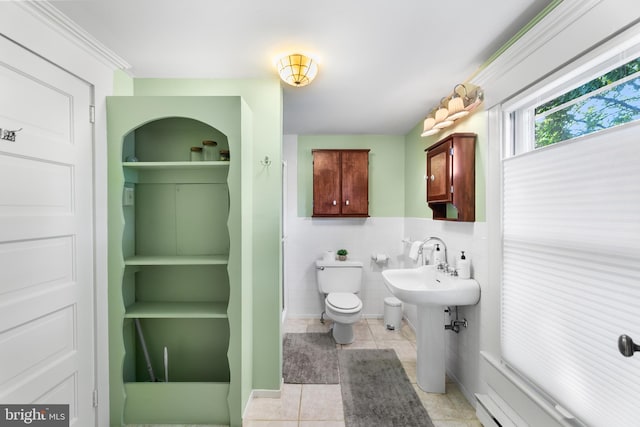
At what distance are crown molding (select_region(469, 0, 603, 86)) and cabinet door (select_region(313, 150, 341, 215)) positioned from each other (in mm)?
1876

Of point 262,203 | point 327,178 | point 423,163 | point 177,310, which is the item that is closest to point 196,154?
point 262,203

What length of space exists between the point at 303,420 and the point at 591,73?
2459 mm

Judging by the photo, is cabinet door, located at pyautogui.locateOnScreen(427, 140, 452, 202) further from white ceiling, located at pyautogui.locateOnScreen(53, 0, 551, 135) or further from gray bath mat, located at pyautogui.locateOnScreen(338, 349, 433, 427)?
gray bath mat, located at pyautogui.locateOnScreen(338, 349, 433, 427)

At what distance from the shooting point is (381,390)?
2.20 metres

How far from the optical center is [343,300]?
2963 mm

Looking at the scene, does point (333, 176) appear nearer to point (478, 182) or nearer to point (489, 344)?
point (478, 182)

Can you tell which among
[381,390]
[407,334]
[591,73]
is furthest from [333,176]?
[591,73]

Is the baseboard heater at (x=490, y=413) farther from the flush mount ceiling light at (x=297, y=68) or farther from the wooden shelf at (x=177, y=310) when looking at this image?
the flush mount ceiling light at (x=297, y=68)

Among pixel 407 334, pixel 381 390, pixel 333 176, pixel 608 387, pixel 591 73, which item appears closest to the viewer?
pixel 608 387

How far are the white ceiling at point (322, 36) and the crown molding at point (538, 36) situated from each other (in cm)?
8

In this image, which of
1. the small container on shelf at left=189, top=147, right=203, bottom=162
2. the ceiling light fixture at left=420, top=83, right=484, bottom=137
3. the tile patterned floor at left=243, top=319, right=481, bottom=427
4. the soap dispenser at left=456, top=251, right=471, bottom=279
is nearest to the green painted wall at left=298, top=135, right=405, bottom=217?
the ceiling light fixture at left=420, top=83, right=484, bottom=137

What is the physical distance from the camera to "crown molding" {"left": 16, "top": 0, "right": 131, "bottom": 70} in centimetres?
130

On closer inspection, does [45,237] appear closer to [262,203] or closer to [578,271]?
[262,203]

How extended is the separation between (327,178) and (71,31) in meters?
2.50
